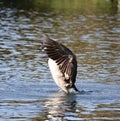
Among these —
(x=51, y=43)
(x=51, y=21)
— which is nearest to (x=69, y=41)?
(x=51, y=21)

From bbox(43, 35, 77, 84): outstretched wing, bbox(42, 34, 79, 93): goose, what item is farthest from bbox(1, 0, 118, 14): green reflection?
bbox(43, 35, 77, 84): outstretched wing

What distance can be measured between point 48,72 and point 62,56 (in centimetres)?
456

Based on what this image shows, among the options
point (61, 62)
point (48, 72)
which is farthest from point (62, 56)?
point (48, 72)

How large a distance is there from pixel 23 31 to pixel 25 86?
16.3 m

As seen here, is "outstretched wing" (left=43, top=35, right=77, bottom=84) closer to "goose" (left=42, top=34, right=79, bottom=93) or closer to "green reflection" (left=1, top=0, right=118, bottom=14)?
"goose" (left=42, top=34, right=79, bottom=93)

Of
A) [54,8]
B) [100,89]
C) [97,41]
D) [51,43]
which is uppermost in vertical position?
[51,43]

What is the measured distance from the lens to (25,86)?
1661 centimetres

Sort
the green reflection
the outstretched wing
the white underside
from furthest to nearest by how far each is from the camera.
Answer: the green reflection < the white underside < the outstretched wing

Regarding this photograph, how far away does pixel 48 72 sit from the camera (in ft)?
64.3

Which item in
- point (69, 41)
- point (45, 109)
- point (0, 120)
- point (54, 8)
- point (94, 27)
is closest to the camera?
point (0, 120)

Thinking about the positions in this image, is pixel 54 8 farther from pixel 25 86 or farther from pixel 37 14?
pixel 25 86

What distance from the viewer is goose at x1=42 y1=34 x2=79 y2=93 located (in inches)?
589

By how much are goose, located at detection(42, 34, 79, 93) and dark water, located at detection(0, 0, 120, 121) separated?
0.39m

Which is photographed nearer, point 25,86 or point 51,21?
point 25,86
